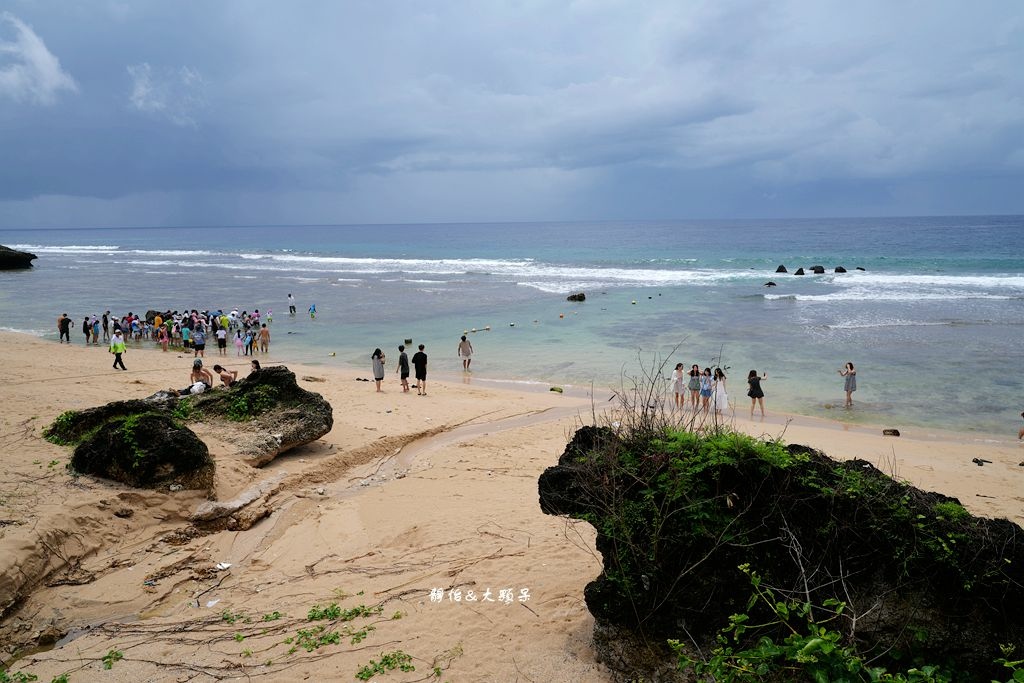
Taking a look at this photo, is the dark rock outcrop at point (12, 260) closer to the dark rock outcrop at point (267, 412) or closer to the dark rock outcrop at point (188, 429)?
the dark rock outcrop at point (188, 429)

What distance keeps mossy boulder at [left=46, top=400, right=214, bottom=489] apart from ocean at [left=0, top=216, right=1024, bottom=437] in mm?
9607

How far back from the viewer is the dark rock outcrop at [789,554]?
465 cm

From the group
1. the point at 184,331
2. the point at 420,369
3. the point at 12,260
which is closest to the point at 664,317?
the point at 420,369

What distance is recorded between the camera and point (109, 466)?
9148mm

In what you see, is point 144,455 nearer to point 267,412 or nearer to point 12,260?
point 267,412

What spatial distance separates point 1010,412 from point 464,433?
14979 mm

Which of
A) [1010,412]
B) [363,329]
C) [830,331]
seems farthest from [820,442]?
[363,329]

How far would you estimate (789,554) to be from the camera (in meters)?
5.01

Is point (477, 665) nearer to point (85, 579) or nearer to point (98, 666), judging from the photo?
point (98, 666)

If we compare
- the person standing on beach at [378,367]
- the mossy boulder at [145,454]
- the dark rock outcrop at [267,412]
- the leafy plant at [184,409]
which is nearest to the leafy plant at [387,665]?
the mossy boulder at [145,454]

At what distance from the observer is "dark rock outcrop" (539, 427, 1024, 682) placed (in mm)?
4648

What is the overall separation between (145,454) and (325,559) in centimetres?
326

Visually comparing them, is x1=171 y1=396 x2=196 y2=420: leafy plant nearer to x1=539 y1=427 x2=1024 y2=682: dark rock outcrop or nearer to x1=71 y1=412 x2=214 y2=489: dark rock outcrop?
x1=71 y1=412 x2=214 y2=489: dark rock outcrop

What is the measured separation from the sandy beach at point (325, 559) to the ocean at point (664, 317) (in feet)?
20.0
